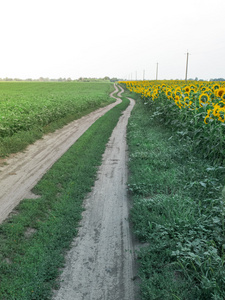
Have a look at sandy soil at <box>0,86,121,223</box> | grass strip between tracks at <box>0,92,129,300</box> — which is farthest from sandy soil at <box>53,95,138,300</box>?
sandy soil at <box>0,86,121,223</box>

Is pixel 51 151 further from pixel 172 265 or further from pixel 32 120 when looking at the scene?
pixel 172 265

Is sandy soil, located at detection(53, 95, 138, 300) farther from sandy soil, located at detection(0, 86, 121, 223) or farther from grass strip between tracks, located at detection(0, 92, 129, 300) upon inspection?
sandy soil, located at detection(0, 86, 121, 223)

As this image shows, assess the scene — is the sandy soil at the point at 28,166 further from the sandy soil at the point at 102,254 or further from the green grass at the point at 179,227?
the green grass at the point at 179,227

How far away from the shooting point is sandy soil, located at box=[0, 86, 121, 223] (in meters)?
5.86

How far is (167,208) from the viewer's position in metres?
4.68

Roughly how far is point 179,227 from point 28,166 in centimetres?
535

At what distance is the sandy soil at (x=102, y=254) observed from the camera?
335cm

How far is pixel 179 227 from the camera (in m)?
4.13

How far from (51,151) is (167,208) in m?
5.99

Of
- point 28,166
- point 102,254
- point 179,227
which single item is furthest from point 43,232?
point 28,166

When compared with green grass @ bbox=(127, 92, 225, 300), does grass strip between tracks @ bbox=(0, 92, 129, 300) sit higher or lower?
lower

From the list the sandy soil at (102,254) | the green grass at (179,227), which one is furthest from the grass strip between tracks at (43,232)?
the green grass at (179,227)

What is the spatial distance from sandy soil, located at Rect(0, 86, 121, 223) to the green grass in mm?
2579

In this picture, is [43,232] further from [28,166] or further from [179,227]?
[28,166]
